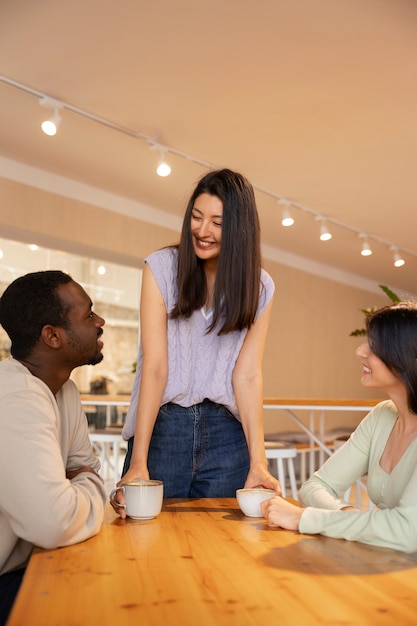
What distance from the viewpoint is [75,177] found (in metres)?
5.02

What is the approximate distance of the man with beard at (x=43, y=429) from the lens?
1022 millimetres

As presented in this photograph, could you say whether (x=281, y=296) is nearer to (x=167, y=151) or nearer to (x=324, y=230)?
(x=324, y=230)

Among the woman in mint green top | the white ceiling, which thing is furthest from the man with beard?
the white ceiling

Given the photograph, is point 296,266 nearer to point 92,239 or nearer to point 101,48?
point 92,239

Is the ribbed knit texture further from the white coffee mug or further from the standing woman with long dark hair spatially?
the white coffee mug

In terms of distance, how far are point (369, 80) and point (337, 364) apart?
4.72m

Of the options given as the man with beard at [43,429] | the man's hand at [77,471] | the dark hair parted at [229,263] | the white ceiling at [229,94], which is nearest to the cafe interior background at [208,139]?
the white ceiling at [229,94]

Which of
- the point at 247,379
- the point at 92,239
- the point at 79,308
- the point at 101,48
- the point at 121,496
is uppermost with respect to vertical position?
the point at 101,48

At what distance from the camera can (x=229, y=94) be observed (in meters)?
3.49

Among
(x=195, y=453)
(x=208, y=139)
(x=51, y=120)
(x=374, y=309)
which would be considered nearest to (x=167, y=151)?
(x=208, y=139)

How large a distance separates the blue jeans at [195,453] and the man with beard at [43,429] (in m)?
0.16

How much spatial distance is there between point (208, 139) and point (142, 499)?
3.27 metres

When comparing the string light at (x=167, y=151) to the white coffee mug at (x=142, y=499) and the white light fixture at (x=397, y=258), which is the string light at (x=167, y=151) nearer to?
the white light fixture at (x=397, y=258)

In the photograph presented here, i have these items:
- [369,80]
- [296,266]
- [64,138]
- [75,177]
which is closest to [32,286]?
[369,80]
